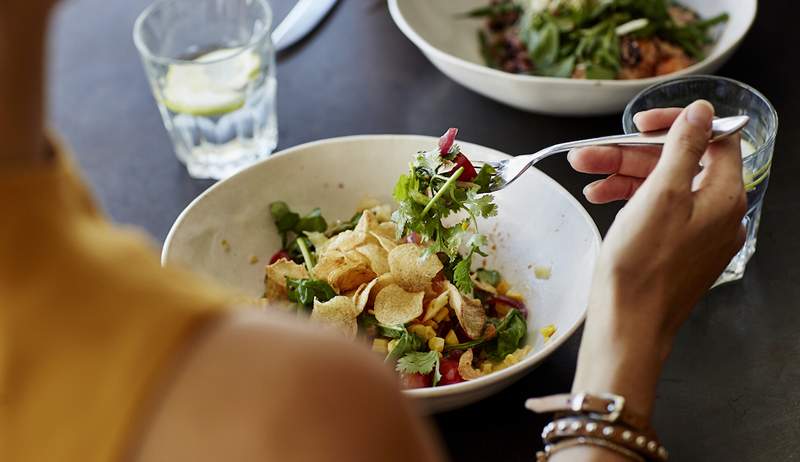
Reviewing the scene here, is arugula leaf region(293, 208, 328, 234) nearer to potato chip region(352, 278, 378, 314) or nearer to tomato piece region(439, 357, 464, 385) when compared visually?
potato chip region(352, 278, 378, 314)

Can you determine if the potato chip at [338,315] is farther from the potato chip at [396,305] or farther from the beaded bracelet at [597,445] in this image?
the beaded bracelet at [597,445]

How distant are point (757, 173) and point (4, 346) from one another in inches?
40.5

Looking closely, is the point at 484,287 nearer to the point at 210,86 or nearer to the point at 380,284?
the point at 380,284

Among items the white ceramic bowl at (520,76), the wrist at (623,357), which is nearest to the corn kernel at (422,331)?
the wrist at (623,357)

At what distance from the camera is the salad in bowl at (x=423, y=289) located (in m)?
1.15

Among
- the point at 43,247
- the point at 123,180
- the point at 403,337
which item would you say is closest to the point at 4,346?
the point at 43,247

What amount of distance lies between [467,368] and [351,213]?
398mm

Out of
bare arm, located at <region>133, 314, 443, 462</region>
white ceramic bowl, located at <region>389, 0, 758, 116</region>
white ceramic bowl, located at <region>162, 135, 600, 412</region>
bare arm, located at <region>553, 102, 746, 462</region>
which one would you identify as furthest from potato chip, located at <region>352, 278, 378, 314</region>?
bare arm, located at <region>133, 314, 443, 462</region>

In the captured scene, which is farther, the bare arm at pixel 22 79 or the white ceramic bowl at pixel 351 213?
the white ceramic bowl at pixel 351 213

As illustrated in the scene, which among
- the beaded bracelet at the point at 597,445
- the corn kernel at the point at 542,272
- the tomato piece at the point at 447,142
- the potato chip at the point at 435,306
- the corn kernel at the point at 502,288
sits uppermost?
the tomato piece at the point at 447,142

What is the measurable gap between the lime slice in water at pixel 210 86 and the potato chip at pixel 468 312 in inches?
23.4

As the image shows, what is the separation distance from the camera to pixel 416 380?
112 centimetres

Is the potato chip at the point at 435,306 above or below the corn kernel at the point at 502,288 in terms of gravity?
above

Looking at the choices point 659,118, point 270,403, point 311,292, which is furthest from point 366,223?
point 270,403
